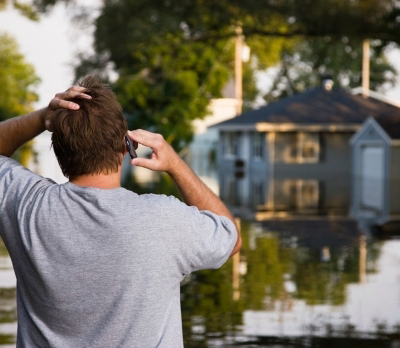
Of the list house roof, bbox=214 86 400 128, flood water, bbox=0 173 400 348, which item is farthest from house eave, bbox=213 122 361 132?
flood water, bbox=0 173 400 348

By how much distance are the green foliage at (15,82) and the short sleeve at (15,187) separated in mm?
74572

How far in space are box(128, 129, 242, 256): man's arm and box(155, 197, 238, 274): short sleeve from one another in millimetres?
62

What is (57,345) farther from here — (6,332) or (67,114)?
(6,332)

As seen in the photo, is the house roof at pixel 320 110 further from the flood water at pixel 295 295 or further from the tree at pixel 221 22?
the tree at pixel 221 22

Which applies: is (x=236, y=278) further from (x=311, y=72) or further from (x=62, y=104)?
(x=311, y=72)

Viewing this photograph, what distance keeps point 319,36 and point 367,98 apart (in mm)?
39437

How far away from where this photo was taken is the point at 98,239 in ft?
6.98

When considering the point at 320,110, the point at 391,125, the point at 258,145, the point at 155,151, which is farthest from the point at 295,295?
the point at 258,145

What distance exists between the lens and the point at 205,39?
12242mm

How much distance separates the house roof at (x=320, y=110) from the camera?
4394 centimetres

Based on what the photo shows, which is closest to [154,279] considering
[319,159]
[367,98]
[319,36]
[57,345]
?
[57,345]

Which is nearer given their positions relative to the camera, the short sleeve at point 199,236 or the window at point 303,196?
the short sleeve at point 199,236

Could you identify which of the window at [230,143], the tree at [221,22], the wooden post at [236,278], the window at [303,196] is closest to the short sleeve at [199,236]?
the wooden post at [236,278]

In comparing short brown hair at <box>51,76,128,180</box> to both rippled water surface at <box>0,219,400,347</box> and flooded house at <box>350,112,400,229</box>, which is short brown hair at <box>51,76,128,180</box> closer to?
rippled water surface at <box>0,219,400,347</box>
